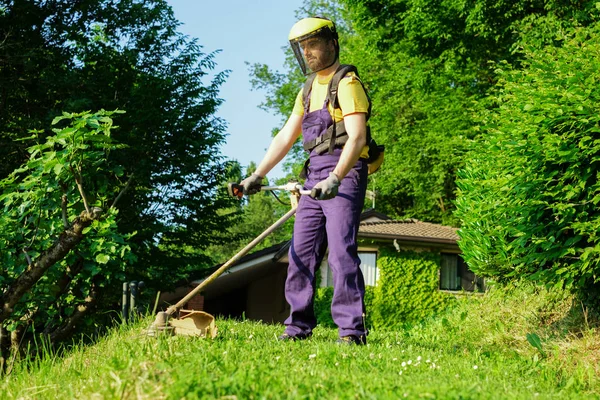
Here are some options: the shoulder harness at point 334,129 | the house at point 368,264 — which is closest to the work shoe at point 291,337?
the shoulder harness at point 334,129

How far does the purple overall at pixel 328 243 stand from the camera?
575 centimetres

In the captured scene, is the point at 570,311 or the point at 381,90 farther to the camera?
the point at 381,90

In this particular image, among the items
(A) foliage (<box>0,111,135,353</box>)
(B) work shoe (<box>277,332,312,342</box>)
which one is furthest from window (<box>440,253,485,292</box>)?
(B) work shoe (<box>277,332,312,342</box>)

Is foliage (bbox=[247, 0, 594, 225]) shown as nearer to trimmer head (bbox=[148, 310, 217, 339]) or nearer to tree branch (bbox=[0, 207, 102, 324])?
tree branch (bbox=[0, 207, 102, 324])

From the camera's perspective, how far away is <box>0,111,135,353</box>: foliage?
7.19 metres

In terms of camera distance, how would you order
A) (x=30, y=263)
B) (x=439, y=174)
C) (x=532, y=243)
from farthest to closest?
(x=439, y=174) → (x=532, y=243) → (x=30, y=263)

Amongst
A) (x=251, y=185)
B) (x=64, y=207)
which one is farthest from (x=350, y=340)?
(x=64, y=207)

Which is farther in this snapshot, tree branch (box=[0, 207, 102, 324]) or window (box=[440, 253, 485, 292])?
window (box=[440, 253, 485, 292])

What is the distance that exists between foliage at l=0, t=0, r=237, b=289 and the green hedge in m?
6.53

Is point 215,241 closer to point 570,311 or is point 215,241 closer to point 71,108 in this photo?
point 71,108

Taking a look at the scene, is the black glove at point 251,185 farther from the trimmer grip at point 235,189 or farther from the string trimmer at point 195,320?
the string trimmer at point 195,320

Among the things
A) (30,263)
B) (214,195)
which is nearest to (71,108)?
(214,195)

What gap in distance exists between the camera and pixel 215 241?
22.1 m

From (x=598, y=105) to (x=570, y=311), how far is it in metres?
2.87
